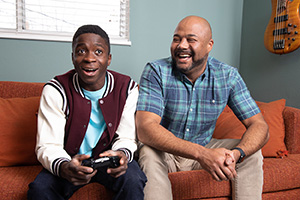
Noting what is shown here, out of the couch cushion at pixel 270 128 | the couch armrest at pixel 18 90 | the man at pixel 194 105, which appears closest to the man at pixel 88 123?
the man at pixel 194 105

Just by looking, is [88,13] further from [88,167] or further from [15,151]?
[88,167]

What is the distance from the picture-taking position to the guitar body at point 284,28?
6.55 feet

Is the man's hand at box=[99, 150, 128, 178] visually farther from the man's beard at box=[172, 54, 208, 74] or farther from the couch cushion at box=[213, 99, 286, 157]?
the couch cushion at box=[213, 99, 286, 157]

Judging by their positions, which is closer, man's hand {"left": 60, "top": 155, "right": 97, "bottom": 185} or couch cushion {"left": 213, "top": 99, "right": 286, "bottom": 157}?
man's hand {"left": 60, "top": 155, "right": 97, "bottom": 185}

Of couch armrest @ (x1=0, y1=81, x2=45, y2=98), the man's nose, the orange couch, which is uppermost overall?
the man's nose

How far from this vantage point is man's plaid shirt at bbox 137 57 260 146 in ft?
4.91

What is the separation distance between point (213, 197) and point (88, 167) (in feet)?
2.52

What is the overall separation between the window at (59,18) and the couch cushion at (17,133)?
0.86 m

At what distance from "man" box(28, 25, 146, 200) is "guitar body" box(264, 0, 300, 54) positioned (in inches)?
53.5

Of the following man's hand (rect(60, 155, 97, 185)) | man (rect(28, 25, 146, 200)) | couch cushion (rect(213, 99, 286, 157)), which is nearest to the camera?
man's hand (rect(60, 155, 97, 185))

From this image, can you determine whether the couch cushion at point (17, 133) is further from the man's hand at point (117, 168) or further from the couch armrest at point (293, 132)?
the couch armrest at point (293, 132)

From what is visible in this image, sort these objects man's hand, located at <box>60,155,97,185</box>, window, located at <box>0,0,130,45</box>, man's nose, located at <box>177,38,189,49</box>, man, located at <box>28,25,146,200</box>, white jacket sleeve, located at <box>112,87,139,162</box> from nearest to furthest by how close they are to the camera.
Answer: man's hand, located at <box>60,155,97,185</box>, man, located at <box>28,25,146,200</box>, white jacket sleeve, located at <box>112,87,139,162</box>, man's nose, located at <box>177,38,189,49</box>, window, located at <box>0,0,130,45</box>

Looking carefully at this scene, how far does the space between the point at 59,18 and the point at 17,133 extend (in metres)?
1.21

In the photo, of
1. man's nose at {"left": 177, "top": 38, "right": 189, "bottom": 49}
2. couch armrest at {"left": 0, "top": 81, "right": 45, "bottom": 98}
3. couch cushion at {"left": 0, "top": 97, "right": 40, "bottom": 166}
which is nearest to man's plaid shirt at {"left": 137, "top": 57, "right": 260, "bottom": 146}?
man's nose at {"left": 177, "top": 38, "right": 189, "bottom": 49}
